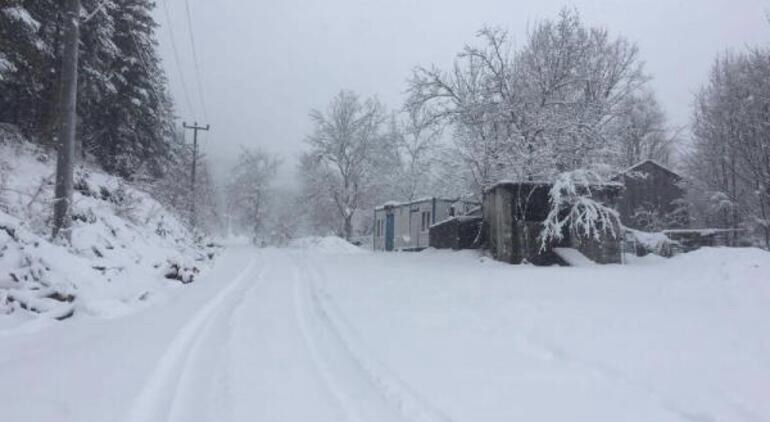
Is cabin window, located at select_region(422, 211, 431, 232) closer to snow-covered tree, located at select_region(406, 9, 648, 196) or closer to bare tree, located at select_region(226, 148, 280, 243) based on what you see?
snow-covered tree, located at select_region(406, 9, 648, 196)

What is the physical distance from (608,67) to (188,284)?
23667 millimetres

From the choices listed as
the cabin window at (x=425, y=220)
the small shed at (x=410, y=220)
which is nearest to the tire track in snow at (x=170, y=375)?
the small shed at (x=410, y=220)

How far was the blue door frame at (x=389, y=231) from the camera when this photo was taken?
35094mm

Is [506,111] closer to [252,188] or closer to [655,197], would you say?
[655,197]

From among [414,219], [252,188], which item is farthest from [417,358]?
[252,188]

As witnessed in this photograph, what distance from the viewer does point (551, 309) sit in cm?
771

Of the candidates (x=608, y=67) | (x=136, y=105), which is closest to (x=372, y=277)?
(x=136, y=105)

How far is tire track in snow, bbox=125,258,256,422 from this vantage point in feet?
12.9

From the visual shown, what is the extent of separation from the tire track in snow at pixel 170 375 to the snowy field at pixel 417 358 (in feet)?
0.08

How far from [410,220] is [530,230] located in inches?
662

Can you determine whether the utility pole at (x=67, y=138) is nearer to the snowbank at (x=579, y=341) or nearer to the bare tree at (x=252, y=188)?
the snowbank at (x=579, y=341)

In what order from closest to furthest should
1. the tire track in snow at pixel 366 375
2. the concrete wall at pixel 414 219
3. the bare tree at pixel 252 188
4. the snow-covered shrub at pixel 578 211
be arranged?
the tire track in snow at pixel 366 375
the snow-covered shrub at pixel 578 211
the concrete wall at pixel 414 219
the bare tree at pixel 252 188

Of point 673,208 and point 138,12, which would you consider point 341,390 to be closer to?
point 138,12

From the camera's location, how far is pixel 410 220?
3212 centimetres
